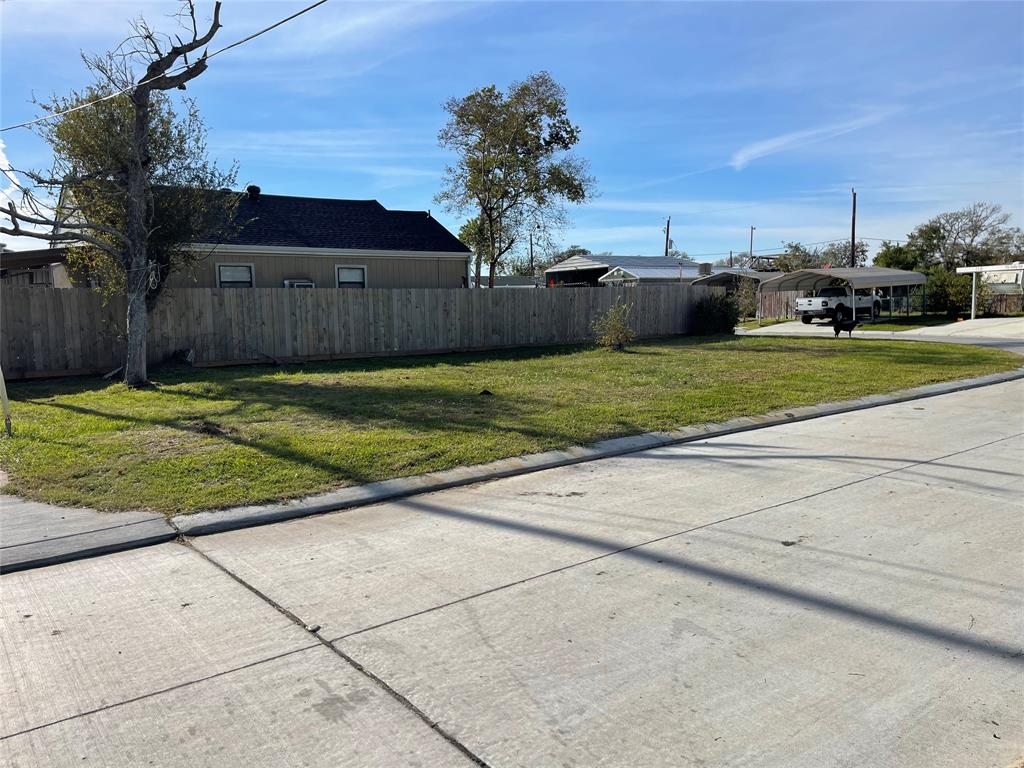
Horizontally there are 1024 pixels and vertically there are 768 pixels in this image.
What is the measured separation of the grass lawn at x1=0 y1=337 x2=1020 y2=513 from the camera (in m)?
6.17

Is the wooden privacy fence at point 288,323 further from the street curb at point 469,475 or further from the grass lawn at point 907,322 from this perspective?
the grass lawn at point 907,322

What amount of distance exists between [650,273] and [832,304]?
52.8ft

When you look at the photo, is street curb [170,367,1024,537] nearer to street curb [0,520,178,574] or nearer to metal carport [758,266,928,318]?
street curb [0,520,178,574]

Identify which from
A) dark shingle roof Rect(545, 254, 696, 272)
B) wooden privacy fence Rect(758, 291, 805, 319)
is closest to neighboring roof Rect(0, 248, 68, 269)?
dark shingle roof Rect(545, 254, 696, 272)

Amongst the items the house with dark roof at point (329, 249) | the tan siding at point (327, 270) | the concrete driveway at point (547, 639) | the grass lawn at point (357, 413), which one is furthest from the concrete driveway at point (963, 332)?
the concrete driveway at point (547, 639)

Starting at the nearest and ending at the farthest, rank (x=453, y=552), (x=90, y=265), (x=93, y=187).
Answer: (x=453, y=552)
(x=93, y=187)
(x=90, y=265)

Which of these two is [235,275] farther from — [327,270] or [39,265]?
[39,265]

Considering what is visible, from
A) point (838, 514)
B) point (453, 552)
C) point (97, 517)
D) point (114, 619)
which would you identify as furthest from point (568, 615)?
point (97, 517)

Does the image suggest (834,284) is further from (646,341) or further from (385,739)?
(385,739)

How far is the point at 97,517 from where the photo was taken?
521 cm

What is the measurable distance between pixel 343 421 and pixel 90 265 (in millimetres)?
8629

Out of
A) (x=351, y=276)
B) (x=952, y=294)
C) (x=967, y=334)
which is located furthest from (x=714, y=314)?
(x=952, y=294)

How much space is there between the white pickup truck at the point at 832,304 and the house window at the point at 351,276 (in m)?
21.1

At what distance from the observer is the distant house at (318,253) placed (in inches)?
750
